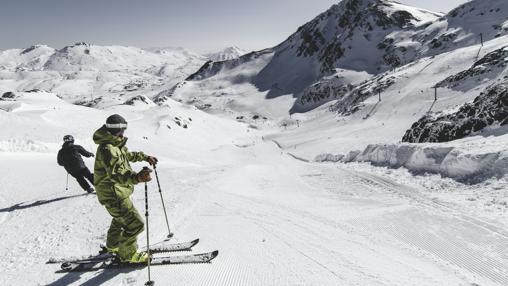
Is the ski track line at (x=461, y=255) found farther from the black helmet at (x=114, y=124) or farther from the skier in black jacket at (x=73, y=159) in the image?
the skier in black jacket at (x=73, y=159)

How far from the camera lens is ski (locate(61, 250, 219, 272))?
6207 mm

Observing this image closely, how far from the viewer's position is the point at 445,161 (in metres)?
13.2

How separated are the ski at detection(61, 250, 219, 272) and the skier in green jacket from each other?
0.13 metres

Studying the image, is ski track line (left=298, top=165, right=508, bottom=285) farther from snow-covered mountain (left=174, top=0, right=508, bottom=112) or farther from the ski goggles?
snow-covered mountain (left=174, top=0, right=508, bottom=112)

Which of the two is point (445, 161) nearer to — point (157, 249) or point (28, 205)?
point (157, 249)

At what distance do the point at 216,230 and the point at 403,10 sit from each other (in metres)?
201

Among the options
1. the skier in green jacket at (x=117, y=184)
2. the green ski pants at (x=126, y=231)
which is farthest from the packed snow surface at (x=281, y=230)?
the skier in green jacket at (x=117, y=184)

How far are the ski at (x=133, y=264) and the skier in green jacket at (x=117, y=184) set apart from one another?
0.13 meters

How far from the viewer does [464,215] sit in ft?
29.9

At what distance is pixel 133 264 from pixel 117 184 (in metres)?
1.42

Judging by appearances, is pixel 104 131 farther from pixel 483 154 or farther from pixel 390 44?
pixel 390 44

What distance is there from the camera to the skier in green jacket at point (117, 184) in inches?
226

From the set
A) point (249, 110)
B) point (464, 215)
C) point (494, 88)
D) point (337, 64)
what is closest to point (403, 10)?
point (337, 64)

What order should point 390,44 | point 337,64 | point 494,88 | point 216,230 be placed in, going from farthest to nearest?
point 337,64 → point 390,44 → point 494,88 → point 216,230
